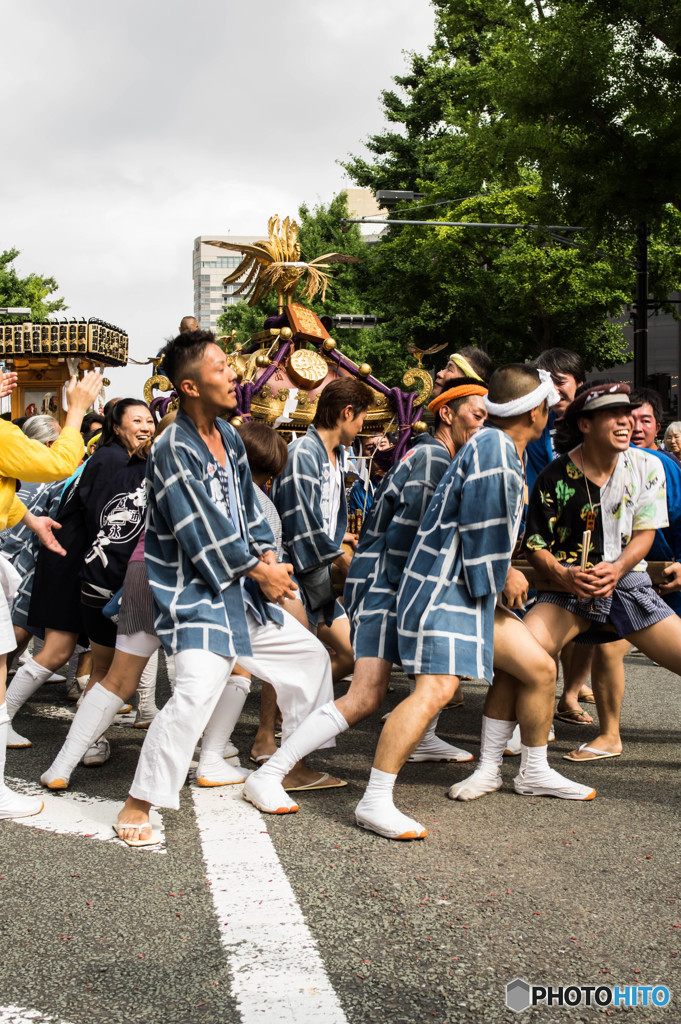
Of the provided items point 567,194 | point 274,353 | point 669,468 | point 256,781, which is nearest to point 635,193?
point 567,194

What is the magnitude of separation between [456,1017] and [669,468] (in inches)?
139

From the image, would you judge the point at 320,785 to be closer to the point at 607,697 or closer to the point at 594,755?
the point at 594,755

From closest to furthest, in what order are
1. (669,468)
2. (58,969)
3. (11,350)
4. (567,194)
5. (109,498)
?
1. (58,969)
2. (109,498)
3. (669,468)
4. (567,194)
5. (11,350)

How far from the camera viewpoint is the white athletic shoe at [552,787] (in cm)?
435

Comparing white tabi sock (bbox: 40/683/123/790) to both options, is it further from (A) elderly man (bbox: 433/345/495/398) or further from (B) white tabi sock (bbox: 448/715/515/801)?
(A) elderly man (bbox: 433/345/495/398)

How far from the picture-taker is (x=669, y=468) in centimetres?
541

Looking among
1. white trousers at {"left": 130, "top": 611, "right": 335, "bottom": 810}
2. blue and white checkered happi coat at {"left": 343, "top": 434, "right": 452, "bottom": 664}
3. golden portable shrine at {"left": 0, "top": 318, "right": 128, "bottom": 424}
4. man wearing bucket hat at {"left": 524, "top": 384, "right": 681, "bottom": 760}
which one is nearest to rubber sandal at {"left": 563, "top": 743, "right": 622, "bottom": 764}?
man wearing bucket hat at {"left": 524, "top": 384, "right": 681, "bottom": 760}

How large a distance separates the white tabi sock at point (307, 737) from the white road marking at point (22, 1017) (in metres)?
1.71

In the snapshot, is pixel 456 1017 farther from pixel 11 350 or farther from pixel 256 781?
pixel 11 350

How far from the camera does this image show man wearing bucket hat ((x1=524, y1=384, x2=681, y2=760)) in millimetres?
4578

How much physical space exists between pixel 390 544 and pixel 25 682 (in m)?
2.24

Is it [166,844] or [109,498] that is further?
[109,498]

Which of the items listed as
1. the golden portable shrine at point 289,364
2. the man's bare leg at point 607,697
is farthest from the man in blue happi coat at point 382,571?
the golden portable shrine at point 289,364

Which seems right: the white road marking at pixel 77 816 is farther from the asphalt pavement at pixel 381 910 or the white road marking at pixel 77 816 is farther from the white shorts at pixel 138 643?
the white shorts at pixel 138 643
